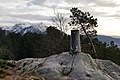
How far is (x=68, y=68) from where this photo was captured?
20500 millimetres

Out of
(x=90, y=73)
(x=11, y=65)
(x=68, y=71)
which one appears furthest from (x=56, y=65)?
(x=11, y=65)

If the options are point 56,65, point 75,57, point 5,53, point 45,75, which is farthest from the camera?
point 5,53

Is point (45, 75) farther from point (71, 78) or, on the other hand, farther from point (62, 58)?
point (62, 58)

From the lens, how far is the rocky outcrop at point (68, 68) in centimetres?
1970

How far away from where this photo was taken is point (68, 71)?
66.5 feet

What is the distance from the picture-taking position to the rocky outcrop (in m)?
19.7

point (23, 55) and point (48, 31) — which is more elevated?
point (48, 31)

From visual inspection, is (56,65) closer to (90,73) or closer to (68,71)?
(68,71)

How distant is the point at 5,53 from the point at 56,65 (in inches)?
856

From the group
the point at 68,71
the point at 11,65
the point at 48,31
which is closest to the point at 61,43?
the point at 48,31

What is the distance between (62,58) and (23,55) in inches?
861

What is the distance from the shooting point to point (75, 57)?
22.5 meters

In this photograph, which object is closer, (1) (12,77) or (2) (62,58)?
(1) (12,77)

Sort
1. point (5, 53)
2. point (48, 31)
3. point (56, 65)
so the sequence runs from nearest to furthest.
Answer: point (56, 65) → point (5, 53) → point (48, 31)
